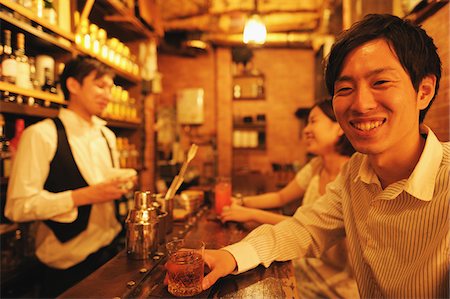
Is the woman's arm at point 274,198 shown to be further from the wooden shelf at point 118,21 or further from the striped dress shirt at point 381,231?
the wooden shelf at point 118,21

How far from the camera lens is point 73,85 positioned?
6.86 feet

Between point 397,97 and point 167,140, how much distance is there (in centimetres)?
558

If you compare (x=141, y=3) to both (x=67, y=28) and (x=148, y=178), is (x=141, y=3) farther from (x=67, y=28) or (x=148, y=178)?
(x=148, y=178)

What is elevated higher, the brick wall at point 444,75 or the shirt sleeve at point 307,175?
the brick wall at point 444,75

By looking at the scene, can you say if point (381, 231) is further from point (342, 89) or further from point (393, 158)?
point (342, 89)

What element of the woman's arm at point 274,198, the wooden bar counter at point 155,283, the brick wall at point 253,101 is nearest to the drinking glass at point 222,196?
the woman's arm at point 274,198

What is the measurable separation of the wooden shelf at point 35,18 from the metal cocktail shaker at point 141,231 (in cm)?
137

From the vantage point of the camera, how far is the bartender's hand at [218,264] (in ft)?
3.33

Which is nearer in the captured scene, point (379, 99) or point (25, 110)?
point (379, 99)

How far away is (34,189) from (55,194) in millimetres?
102

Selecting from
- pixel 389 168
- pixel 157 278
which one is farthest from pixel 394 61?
pixel 157 278

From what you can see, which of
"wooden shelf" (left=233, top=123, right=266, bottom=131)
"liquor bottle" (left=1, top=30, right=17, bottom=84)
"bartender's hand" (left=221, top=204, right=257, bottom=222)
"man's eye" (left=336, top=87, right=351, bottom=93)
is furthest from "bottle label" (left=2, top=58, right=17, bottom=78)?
"wooden shelf" (left=233, top=123, right=266, bottom=131)

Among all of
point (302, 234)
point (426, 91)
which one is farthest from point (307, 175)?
point (426, 91)

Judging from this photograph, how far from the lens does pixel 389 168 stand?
1085mm
